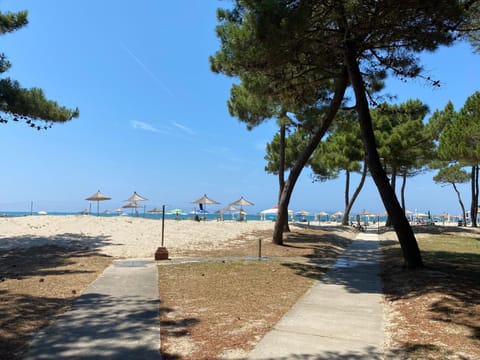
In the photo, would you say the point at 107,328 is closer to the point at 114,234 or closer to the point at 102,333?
the point at 102,333

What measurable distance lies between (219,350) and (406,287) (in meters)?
4.73

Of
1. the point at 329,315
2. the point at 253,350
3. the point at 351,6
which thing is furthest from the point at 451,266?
the point at 253,350

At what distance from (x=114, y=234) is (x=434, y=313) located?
15734 mm

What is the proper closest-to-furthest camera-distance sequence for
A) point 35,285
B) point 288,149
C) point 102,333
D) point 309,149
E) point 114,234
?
point 102,333, point 35,285, point 309,149, point 114,234, point 288,149

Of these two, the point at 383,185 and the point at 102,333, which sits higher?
the point at 383,185

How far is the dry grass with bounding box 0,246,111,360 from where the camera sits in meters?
4.82

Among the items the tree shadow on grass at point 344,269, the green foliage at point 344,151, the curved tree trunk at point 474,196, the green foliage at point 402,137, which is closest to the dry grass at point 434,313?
the tree shadow on grass at point 344,269

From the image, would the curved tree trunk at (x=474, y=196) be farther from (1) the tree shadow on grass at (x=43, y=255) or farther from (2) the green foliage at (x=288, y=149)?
(1) the tree shadow on grass at (x=43, y=255)

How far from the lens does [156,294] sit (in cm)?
708

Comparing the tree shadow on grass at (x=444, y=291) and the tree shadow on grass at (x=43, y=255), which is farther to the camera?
the tree shadow on grass at (x=43, y=255)

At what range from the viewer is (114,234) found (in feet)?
60.8

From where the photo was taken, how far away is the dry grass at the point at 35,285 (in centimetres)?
482

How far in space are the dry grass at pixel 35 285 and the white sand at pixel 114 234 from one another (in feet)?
5.46

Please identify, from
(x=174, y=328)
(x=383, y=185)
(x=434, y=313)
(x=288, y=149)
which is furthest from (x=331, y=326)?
(x=288, y=149)
